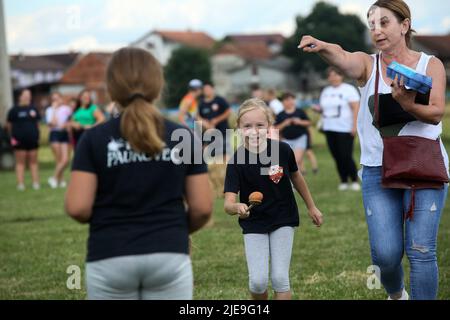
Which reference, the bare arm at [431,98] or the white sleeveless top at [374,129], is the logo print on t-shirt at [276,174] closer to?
the white sleeveless top at [374,129]

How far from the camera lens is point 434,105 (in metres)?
4.80

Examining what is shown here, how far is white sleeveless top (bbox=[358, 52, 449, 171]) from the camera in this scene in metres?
5.02

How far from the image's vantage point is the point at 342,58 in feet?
16.3

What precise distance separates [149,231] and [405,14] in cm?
238

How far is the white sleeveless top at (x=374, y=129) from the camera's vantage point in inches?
198

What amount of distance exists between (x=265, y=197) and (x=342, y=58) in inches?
45.9

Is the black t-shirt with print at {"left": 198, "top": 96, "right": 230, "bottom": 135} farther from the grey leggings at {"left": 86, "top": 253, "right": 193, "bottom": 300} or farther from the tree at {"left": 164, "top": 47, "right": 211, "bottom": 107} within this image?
the tree at {"left": 164, "top": 47, "right": 211, "bottom": 107}

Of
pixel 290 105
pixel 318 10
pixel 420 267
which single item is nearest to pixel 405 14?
pixel 420 267

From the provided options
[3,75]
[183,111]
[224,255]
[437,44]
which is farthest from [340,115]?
[437,44]

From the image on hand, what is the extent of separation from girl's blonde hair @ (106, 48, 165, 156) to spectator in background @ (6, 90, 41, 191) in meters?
14.5

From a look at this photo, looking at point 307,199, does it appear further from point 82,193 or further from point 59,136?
point 59,136

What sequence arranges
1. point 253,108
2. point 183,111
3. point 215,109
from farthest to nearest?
1. point 183,111
2. point 215,109
3. point 253,108

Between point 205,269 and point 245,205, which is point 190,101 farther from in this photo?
point 245,205

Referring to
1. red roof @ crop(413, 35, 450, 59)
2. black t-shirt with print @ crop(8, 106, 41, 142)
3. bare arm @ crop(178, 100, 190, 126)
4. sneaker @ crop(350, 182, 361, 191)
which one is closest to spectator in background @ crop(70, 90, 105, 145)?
black t-shirt with print @ crop(8, 106, 41, 142)
